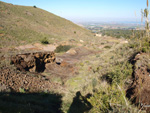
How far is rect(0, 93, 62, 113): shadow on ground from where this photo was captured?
3525 mm

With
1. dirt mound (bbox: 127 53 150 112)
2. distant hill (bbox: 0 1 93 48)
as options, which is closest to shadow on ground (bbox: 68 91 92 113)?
dirt mound (bbox: 127 53 150 112)

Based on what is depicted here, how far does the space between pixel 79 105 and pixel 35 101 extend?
5.70ft

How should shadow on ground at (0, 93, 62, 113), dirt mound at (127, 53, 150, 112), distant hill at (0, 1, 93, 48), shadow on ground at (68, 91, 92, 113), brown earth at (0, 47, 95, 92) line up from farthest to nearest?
distant hill at (0, 1, 93, 48), brown earth at (0, 47, 95, 92), shadow on ground at (68, 91, 92, 113), shadow on ground at (0, 93, 62, 113), dirt mound at (127, 53, 150, 112)

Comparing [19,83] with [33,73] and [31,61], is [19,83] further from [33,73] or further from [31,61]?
[31,61]

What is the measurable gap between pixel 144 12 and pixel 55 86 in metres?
5.45

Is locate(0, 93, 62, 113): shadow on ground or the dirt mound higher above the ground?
the dirt mound

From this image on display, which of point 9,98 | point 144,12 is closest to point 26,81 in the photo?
point 9,98

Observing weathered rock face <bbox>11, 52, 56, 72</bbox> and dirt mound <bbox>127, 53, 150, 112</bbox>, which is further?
weathered rock face <bbox>11, 52, 56, 72</bbox>

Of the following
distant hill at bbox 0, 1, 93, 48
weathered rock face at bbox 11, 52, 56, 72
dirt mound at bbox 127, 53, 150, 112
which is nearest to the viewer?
dirt mound at bbox 127, 53, 150, 112

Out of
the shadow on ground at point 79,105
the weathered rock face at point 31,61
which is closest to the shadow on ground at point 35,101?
the shadow on ground at point 79,105

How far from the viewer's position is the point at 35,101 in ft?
14.1

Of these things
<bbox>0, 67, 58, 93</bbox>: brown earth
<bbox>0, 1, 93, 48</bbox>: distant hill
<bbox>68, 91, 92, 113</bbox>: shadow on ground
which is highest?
<bbox>0, 1, 93, 48</bbox>: distant hill

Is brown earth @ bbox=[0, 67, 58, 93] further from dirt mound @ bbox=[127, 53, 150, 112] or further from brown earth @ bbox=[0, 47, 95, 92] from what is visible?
dirt mound @ bbox=[127, 53, 150, 112]

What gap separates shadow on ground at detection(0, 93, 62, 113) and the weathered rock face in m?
3.00
